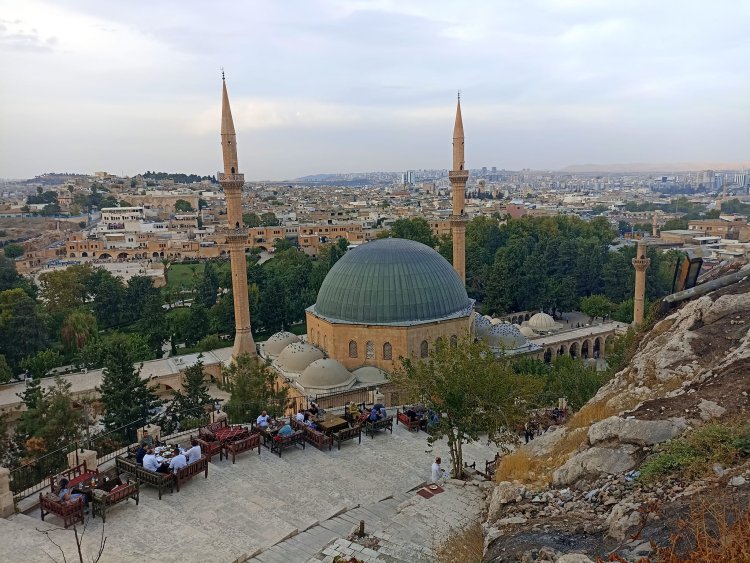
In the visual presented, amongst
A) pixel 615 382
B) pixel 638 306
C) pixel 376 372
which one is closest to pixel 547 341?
pixel 638 306

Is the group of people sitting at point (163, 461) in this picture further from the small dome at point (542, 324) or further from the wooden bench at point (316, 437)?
the small dome at point (542, 324)

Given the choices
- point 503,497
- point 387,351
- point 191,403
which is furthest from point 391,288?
point 503,497

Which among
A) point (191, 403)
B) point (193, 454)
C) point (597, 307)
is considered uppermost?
point (193, 454)

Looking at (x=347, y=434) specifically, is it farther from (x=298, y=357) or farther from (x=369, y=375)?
(x=298, y=357)

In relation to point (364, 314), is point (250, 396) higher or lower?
lower

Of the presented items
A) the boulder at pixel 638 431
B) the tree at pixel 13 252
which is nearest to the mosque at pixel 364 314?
the boulder at pixel 638 431

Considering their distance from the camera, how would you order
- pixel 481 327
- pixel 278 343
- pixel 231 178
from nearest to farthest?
pixel 231 178 → pixel 278 343 → pixel 481 327

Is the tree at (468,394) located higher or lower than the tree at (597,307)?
higher
